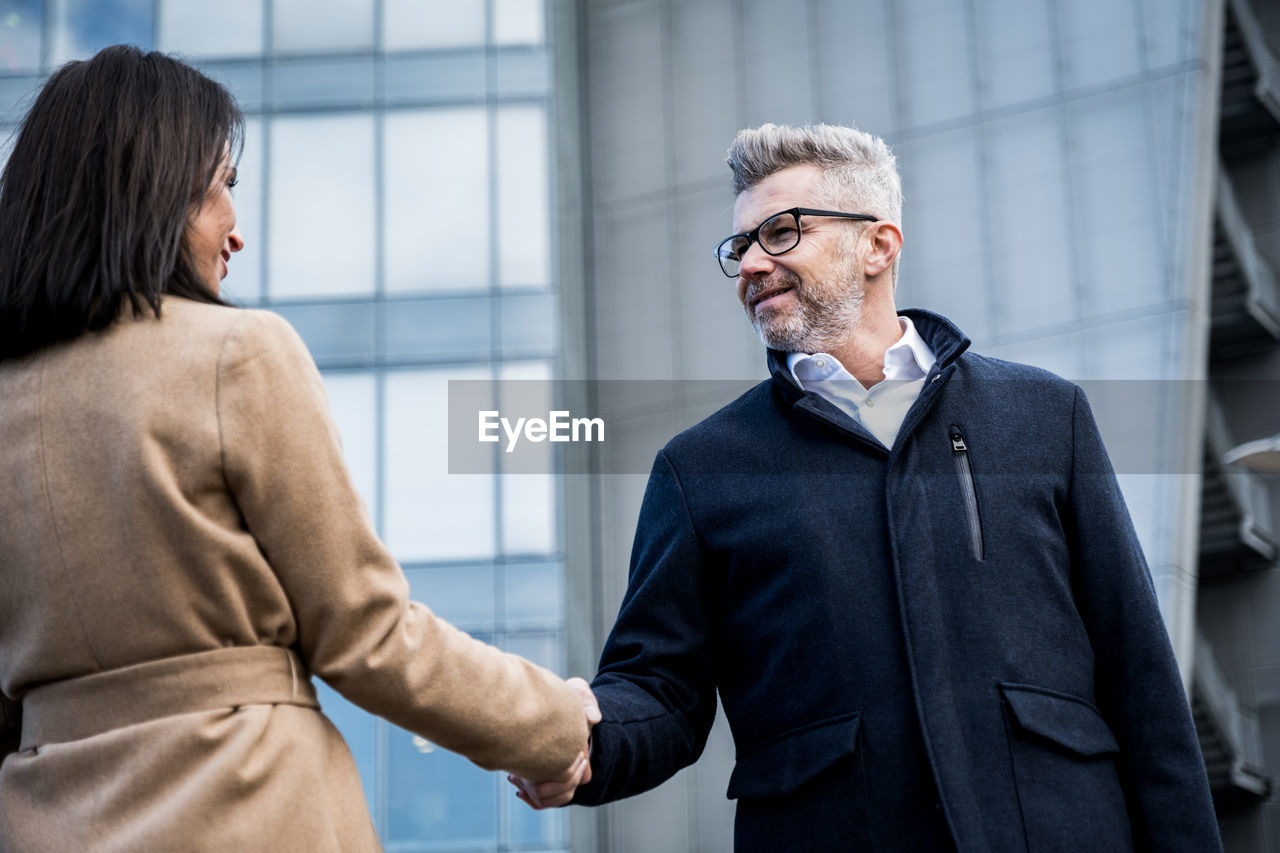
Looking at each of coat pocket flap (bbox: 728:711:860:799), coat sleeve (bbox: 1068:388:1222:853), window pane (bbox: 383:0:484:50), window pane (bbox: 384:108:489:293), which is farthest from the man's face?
window pane (bbox: 383:0:484:50)

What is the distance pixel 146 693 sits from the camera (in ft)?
6.41

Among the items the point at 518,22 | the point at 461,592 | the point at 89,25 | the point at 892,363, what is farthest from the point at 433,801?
the point at 892,363

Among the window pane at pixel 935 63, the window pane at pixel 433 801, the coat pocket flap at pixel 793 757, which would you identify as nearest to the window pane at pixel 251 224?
the window pane at pixel 433 801

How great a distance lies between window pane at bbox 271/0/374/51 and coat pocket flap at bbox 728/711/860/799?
12.4m

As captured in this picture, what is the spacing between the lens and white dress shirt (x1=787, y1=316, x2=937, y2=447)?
3020mm

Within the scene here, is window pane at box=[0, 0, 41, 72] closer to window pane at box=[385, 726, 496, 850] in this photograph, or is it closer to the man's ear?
window pane at box=[385, 726, 496, 850]

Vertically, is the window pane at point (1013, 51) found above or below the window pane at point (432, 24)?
below

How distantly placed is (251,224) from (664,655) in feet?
38.0

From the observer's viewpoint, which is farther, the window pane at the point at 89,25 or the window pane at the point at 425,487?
the window pane at the point at 89,25

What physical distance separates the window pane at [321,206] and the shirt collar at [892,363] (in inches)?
426

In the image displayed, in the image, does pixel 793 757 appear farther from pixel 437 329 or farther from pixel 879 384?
pixel 437 329

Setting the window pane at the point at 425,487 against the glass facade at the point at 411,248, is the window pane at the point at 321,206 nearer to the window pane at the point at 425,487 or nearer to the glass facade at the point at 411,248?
the glass facade at the point at 411,248

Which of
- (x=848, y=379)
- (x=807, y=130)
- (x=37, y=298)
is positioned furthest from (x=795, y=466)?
(x=37, y=298)

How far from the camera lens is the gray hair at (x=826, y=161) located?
334 cm
